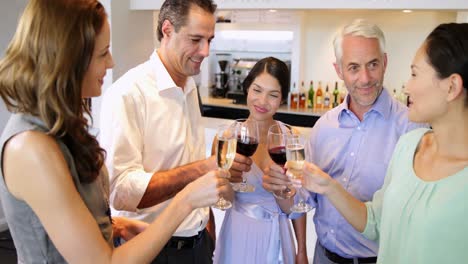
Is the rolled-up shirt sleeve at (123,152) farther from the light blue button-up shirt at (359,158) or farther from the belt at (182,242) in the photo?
the light blue button-up shirt at (359,158)

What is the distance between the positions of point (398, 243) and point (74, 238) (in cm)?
90

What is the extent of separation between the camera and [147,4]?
3109mm

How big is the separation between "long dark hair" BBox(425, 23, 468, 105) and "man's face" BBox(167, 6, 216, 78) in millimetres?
906

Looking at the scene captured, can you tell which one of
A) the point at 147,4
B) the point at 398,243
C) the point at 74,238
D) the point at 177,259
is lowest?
the point at 177,259

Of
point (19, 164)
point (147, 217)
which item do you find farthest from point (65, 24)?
point (147, 217)

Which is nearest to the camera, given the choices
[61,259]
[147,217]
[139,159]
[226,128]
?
[61,259]

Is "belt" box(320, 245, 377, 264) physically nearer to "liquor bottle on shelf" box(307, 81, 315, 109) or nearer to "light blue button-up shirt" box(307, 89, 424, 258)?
"light blue button-up shirt" box(307, 89, 424, 258)

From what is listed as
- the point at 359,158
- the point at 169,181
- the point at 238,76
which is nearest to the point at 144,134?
the point at 169,181

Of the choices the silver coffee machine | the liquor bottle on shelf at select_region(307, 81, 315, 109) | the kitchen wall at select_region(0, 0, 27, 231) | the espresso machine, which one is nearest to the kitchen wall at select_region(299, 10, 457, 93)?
the liquor bottle on shelf at select_region(307, 81, 315, 109)

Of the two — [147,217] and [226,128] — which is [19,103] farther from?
[147,217]

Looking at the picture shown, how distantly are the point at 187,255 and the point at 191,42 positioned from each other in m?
0.92

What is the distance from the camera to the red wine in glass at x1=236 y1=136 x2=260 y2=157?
1.49 m

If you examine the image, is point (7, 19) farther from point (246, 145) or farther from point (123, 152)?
point (246, 145)

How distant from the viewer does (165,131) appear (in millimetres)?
1673
